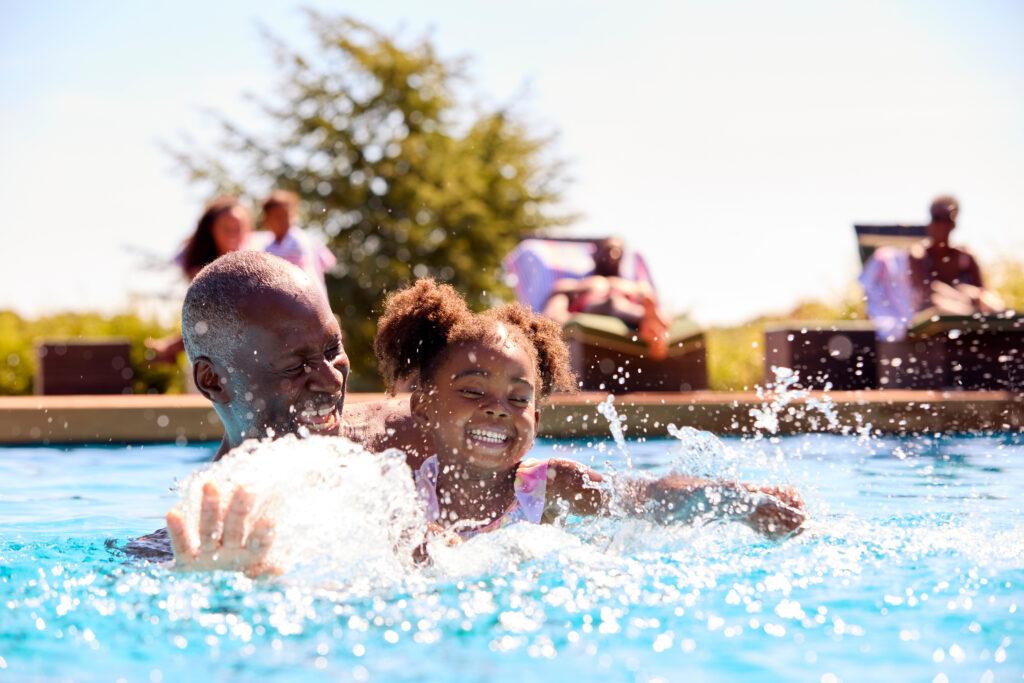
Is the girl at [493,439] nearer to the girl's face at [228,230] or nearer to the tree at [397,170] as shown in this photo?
the girl's face at [228,230]

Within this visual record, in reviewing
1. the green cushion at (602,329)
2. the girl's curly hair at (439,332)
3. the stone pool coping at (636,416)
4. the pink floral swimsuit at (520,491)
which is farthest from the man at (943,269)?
the pink floral swimsuit at (520,491)

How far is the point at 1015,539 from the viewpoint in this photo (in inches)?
142

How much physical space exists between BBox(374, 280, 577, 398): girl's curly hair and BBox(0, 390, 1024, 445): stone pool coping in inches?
144

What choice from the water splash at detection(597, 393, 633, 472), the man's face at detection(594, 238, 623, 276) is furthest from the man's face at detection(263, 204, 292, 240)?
the water splash at detection(597, 393, 633, 472)

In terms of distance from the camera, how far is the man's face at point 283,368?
3.12m

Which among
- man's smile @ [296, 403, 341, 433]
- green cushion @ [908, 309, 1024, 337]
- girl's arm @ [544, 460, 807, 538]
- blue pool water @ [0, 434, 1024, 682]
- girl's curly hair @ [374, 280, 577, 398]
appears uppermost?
green cushion @ [908, 309, 1024, 337]

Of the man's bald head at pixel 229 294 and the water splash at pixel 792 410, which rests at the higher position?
the man's bald head at pixel 229 294

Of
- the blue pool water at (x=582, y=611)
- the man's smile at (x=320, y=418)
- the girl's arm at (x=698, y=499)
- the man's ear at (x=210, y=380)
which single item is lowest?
the blue pool water at (x=582, y=611)

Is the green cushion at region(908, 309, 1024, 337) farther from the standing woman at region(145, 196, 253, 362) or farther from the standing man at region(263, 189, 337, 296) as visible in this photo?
the standing woman at region(145, 196, 253, 362)

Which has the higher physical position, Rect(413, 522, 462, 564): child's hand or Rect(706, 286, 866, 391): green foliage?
Rect(706, 286, 866, 391): green foliage

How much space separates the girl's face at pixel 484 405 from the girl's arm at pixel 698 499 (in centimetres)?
22

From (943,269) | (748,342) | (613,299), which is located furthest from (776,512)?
(748,342)

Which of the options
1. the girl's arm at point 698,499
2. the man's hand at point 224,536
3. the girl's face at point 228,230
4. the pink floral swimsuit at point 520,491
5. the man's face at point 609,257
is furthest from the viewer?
the man's face at point 609,257

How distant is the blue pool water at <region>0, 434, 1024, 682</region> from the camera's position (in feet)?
7.33
